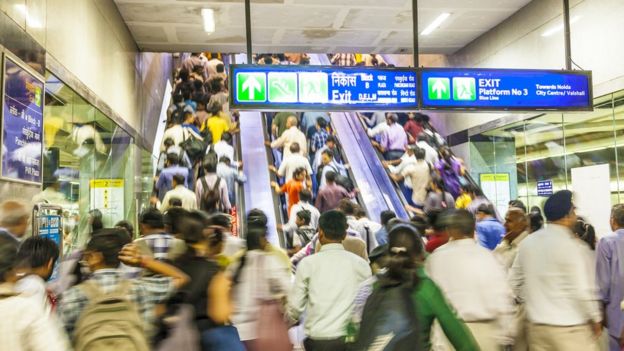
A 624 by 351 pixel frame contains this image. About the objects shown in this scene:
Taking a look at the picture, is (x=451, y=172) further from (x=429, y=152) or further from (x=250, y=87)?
(x=250, y=87)

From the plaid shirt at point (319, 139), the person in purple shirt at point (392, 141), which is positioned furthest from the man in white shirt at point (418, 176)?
the plaid shirt at point (319, 139)

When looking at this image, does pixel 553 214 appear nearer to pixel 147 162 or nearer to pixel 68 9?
pixel 68 9

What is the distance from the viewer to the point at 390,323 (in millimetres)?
2697

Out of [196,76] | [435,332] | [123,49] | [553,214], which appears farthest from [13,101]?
[196,76]

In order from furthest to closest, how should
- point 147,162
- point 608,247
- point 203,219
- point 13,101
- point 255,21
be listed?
1. point 147,162
2. point 255,21
3. point 608,247
4. point 13,101
5. point 203,219

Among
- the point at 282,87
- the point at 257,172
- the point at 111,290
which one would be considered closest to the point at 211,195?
the point at 257,172

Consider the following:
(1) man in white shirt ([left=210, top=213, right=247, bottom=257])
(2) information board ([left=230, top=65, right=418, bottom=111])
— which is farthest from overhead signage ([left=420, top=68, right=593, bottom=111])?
(1) man in white shirt ([left=210, top=213, right=247, bottom=257])

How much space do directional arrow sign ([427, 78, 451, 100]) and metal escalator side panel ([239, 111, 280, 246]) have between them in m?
5.47

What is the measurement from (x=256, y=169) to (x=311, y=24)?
167 inches

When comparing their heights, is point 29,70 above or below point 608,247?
above

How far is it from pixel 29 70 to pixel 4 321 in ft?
10.6

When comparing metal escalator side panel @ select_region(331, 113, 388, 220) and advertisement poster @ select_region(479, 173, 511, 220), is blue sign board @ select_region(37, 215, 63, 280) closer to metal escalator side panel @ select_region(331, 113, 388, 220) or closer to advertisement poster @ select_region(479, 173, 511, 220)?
metal escalator side panel @ select_region(331, 113, 388, 220)

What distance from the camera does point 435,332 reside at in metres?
3.83

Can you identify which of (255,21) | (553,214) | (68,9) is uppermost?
(255,21)
